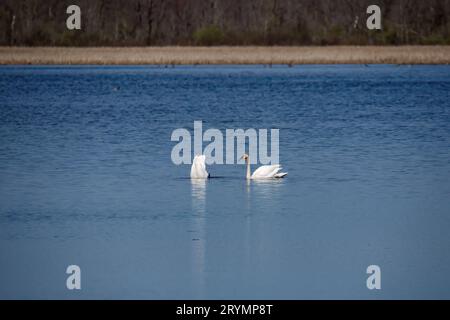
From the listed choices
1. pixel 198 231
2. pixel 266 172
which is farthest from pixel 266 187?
pixel 198 231

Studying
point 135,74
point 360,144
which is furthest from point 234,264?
point 135,74

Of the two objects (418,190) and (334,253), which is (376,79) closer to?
(418,190)

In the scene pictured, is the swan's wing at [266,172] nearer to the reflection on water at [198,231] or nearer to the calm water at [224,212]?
the calm water at [224,212]

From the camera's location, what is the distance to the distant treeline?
181 feet

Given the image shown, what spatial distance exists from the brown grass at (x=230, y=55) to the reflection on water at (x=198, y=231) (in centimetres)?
2993

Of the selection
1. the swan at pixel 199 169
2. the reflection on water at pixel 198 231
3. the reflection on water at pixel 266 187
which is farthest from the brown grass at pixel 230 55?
the reflection on water at pixel 198 231

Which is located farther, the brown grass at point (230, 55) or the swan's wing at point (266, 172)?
the brown grass at point (230, 55)

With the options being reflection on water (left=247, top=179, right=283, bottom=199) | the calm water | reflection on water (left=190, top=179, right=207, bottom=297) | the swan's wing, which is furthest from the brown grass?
reflection on water (left=190, top=179, right=207, bottom=297)

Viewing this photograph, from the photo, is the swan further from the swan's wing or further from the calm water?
the swan's wing

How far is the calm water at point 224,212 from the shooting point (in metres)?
8.62

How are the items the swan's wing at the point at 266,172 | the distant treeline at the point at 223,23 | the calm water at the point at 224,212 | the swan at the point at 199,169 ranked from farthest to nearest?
the distant treeline at the point at 223,23 → the swan at the point at 199,169 → the swan's wing at the point at 266,172 → the calm water at the point at 224,212

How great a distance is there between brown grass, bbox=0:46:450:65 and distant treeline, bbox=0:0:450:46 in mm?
3042

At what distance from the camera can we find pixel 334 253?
939 cm

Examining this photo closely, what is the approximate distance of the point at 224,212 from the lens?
11234 mm
